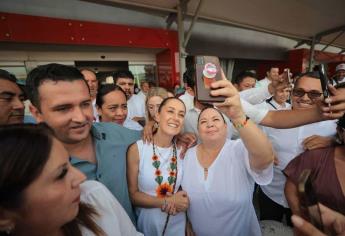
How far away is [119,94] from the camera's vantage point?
6.49 feet

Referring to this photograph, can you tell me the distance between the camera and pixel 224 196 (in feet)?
4.52

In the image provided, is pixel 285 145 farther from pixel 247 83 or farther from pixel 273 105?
pixel 247 83

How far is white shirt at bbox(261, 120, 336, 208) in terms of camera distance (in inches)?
67.5

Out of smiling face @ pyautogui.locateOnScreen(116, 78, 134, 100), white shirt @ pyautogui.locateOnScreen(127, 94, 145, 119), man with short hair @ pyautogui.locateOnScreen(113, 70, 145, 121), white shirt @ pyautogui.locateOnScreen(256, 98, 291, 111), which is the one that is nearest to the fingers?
white shirt @ pyautogui.locateOnScreen(256, 98, 291, 111)

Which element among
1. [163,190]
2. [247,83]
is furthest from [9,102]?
[247,83]

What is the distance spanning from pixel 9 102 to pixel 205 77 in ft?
4.13

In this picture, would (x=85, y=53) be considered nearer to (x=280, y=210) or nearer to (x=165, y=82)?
(x=165, y=82)

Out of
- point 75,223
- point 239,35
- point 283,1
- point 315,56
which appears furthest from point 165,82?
point 315,56

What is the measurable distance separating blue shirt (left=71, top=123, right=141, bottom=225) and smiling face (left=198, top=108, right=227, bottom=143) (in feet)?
1.67

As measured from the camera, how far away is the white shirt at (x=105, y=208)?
3.05 ft

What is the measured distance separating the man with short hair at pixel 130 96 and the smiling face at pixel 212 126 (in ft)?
4.69

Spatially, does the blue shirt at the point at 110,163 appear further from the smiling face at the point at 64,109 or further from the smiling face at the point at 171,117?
the smiling face at the point at 171,117

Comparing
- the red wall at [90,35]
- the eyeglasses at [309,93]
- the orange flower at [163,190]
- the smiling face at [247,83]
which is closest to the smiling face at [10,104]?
the orange flower at [163,190]

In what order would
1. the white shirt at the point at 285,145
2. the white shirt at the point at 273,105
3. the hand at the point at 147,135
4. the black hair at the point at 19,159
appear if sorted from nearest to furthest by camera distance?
the black hair at the point at 19,159 → the hand at the point at 147,135 → the white shirt at the point at 285,145 → the white shirt at the point at 273,105
